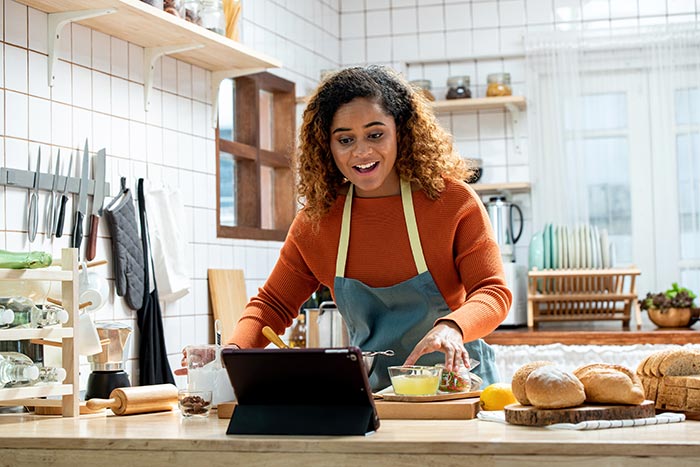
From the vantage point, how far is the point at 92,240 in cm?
309

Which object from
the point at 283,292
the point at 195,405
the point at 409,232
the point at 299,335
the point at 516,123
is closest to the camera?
the point at 195,405

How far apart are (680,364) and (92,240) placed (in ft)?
6.29

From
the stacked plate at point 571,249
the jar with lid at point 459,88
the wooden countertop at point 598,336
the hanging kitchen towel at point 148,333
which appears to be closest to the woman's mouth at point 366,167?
the hanging kitchen towel at point 148,333

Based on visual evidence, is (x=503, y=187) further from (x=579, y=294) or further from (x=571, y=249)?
(x=579, y=294)

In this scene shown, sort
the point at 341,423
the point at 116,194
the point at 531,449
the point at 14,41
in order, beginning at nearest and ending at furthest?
the point at 531,449
the point at 341,423
the point at 14,41
the point at 116,194

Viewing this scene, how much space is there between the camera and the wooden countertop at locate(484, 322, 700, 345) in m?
4.21

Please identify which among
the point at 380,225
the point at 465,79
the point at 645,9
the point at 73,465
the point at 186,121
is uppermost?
Result: the point at 645,9

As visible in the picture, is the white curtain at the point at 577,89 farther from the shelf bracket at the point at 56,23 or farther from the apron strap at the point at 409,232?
the apron strap at the point at 409,232

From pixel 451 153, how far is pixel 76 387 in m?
1.00

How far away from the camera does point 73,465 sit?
1687 mm

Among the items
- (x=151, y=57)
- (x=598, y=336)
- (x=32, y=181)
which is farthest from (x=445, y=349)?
(x=598, y=336)

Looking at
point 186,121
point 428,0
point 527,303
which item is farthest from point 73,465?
point 428,0

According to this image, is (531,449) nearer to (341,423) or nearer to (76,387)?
(341,423)

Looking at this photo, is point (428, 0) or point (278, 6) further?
point (428, 0)
